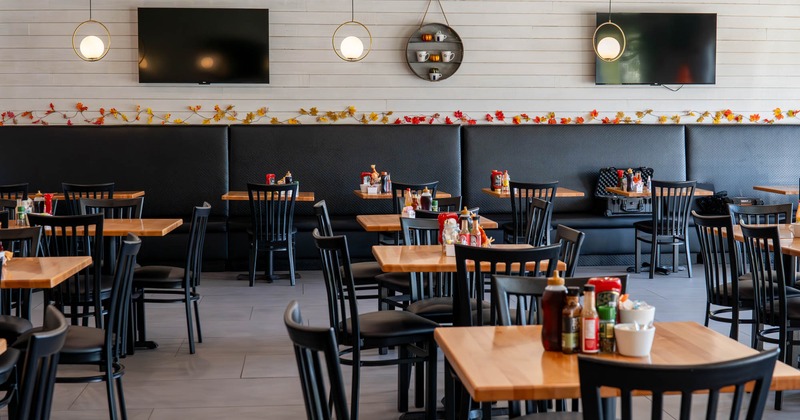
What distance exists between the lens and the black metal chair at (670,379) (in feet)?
6.14

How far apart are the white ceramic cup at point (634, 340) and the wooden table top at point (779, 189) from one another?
6.99m

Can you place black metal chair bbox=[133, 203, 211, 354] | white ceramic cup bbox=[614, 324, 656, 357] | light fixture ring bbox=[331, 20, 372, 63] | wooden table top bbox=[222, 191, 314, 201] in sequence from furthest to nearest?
light fixture ring bbox=[331, 20, 372, 63] → wooden table top bbox=[222, 191, 314, 201] → black metal chair bbox=[133, 203, 211, 354] → white ceramic cup bbox=[614, 324, 656, 357]

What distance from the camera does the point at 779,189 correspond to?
9.10 meters

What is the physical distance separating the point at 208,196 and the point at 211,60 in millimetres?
1403

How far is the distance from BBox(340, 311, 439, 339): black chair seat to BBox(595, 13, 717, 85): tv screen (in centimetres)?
629

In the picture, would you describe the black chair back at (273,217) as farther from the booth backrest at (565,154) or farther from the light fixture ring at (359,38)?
the booth backrest at (565,154)

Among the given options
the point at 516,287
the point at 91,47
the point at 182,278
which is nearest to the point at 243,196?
the point at 91,47

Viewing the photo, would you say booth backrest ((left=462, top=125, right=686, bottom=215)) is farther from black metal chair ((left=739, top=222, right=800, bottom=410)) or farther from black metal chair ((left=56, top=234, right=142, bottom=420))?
black metal chair ((left=56, top=234, right=142, bottom=420))

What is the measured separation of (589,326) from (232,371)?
3.07 metres

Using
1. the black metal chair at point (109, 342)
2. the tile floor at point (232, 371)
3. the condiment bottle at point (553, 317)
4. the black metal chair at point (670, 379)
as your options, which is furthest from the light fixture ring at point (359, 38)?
the black metal chair at point (670, 379)

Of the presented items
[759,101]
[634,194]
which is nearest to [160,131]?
[634,194]

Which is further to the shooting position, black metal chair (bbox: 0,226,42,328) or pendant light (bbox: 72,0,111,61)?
pendant light (bbox: 72,0,111,61)

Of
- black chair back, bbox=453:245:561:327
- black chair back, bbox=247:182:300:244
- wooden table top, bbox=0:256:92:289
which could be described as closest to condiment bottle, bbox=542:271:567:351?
black chair back, bbox=453:245:561:327

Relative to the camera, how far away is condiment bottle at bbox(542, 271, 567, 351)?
2619mm
